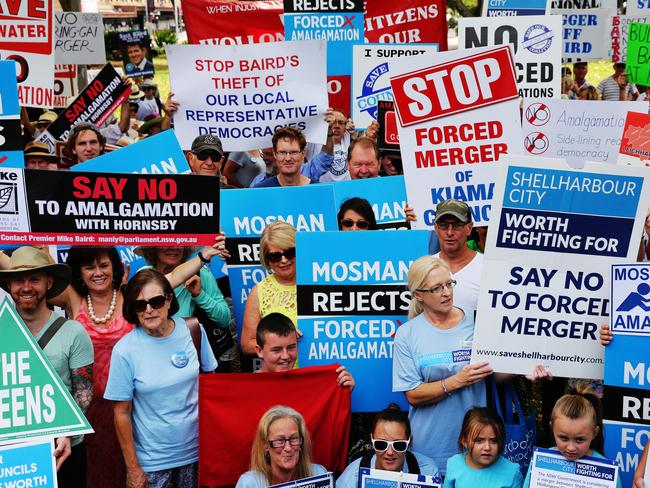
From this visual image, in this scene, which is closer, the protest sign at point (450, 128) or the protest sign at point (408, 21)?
the protest sign at point (450, 128)

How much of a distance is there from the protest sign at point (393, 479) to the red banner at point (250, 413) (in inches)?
23.3

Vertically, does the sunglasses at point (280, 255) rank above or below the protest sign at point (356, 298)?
above

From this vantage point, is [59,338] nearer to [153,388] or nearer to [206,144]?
[153,388]

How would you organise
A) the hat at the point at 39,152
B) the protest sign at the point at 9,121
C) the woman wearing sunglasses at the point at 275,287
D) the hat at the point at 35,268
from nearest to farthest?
the hat at the point at 35,268
the woman wearing sunglasses at the point at 275,287
the protest sign at the point at 9,121
the hat at the point at 39,152

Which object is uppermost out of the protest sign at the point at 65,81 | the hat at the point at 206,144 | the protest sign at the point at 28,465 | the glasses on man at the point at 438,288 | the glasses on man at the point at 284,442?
the protest sign at the point at 65,81

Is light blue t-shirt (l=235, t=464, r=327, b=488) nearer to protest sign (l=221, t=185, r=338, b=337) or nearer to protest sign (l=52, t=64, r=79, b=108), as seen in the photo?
protest sign (l=221, t=185, r=338, b=337)

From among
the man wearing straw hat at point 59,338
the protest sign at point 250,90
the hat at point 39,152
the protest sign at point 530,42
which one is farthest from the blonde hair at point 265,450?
the protest sign at point 530,42

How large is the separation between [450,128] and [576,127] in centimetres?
237

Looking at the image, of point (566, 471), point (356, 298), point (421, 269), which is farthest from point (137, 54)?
point (566, 471)

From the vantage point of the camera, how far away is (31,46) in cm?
1047

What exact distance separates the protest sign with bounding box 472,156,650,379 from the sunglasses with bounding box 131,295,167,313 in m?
1.76

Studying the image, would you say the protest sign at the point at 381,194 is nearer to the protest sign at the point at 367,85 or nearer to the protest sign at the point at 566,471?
the protest sign at the point at 367,85

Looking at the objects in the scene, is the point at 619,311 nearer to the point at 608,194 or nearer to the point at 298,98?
the point at 608,194

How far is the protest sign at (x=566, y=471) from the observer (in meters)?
5.46
